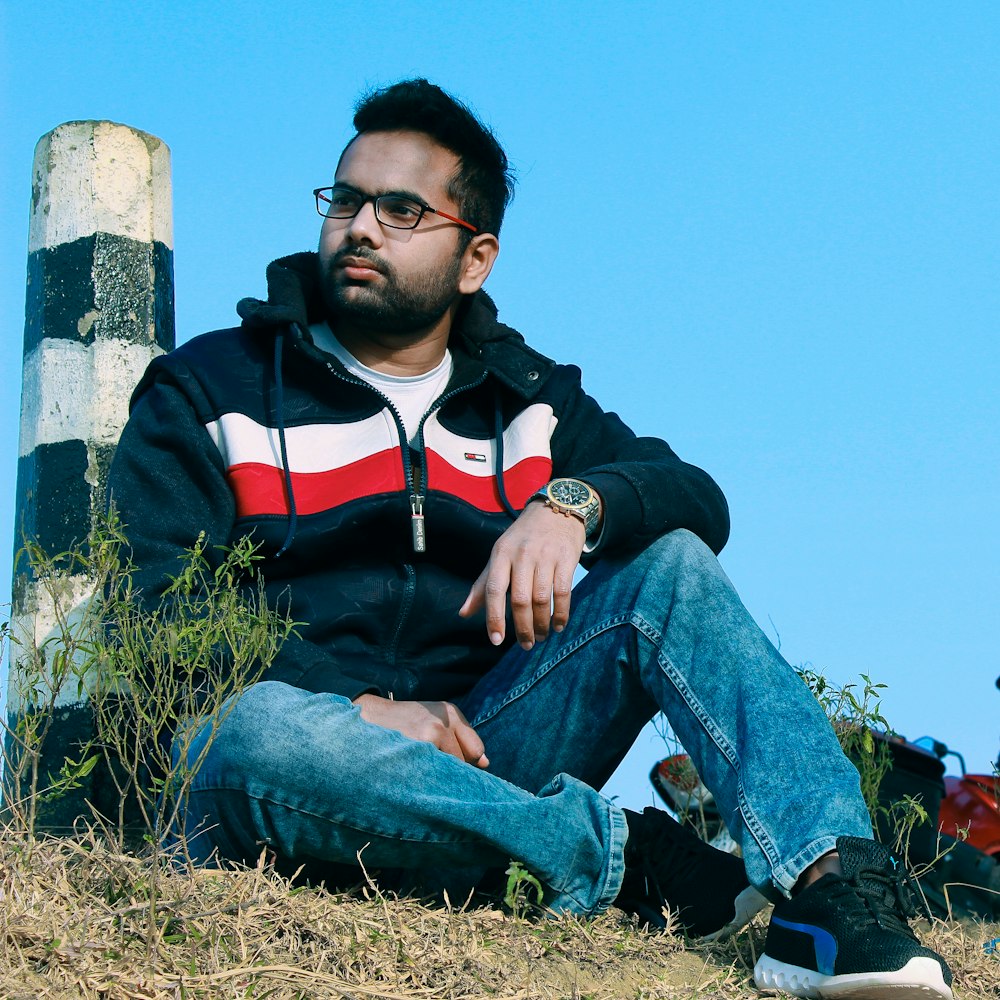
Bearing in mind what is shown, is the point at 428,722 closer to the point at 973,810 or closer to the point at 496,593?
the point at 496,593

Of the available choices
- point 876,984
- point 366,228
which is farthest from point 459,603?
point 876,984

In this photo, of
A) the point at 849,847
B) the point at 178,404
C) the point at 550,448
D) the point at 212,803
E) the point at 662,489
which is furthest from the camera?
the point at 550,448

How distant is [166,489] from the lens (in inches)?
153

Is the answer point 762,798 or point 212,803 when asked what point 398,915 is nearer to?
point 212,803

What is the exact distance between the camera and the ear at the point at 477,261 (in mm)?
4703

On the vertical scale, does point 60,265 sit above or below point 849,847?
above

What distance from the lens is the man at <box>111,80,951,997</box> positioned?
3.06 m

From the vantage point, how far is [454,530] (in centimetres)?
416

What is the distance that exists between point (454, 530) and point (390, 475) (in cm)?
27

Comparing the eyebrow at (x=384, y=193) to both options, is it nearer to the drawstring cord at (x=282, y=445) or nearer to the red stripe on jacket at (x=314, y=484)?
the drawstring cord at (x=282, y=445)

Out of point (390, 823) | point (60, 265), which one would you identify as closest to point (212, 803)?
point (390, 823)

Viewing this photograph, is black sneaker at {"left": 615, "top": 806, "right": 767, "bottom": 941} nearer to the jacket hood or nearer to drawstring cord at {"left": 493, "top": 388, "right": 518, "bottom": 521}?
drawstring cord at {"left": 493, "top": 388, "right": 518, "bottom": 521}

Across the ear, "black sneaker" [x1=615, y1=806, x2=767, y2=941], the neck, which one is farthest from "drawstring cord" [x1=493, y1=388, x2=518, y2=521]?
"black sneaker" [x1=615, y1=806, x2=767, y2=941]

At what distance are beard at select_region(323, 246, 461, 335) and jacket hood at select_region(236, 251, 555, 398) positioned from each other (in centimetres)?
12
